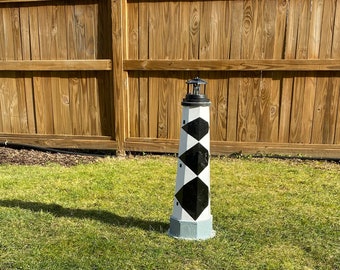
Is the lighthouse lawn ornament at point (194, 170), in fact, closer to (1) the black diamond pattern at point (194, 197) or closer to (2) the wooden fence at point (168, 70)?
→ (1) the black diamond pattern at point (194, 197)

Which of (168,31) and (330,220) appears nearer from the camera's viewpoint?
(330,220)

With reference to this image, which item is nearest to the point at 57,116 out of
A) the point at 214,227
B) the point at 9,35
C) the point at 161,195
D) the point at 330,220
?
the point at 9,35

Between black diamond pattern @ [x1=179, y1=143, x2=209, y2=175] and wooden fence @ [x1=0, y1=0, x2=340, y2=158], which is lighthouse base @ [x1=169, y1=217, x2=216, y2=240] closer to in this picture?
black diamond pattern @ [x1=179, y1=143, x2=209, y2=175]

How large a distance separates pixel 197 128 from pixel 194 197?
0.54 m

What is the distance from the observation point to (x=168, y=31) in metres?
4.88

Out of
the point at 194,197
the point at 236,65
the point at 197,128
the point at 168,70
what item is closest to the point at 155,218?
the point at 194,197

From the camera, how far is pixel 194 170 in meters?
2.68

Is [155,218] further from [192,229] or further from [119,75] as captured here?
[119,75]

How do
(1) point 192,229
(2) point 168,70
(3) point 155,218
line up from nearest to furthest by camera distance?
(1) point 192,229
(3) point 155,218
(2) point 168,70

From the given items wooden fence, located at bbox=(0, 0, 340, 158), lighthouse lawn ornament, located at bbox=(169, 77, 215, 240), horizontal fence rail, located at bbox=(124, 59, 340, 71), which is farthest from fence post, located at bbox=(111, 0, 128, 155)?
lighthouse lawn ornament, located at bbox=(169, 77, 215, 240)

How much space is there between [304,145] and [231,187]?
1.58 meters

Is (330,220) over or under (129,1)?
under

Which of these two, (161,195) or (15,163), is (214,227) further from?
(15,163)

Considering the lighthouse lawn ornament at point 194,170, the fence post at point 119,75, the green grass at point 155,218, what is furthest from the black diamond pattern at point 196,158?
the fence post at point 119,75
